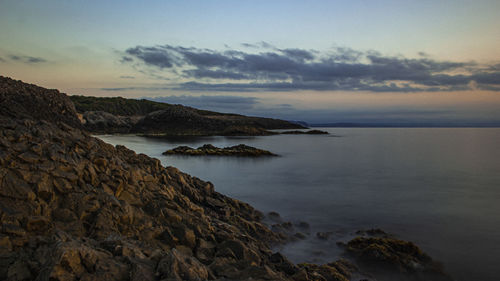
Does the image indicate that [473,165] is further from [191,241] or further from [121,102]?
[121,102]

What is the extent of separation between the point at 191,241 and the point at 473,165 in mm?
27482

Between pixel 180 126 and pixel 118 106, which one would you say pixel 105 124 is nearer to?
pixel 180 126

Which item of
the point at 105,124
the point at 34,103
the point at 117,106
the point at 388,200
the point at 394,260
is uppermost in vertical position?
the point at 117,106

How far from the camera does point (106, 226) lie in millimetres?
5051

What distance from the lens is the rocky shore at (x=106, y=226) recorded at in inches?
138

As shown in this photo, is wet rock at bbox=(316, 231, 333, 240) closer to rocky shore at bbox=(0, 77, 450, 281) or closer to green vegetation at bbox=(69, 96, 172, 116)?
rocky shore at bbox=(0, 77, 450, 281)

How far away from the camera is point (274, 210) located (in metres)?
11.5

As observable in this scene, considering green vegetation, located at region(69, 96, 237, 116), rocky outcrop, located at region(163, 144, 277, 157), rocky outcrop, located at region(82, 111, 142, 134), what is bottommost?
rocky outcrop, located at region(163, 144, 277, 157)

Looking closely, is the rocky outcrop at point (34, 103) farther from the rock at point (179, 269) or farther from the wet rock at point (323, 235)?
the wet rock at point (323, 235)

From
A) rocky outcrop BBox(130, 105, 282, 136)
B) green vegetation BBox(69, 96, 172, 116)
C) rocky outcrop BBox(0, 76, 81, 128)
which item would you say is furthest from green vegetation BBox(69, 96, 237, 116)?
rocky outcrop BBox(0, 76, 81, 128)

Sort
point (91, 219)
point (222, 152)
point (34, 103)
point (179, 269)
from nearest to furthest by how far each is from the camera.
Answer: point (179, 269), point (91, 219), point (34, 103), point (222, 152)

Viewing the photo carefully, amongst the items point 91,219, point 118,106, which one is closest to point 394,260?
point 91,219

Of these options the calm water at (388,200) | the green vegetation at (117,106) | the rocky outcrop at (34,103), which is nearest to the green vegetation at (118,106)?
the green vegetation at (117,106)

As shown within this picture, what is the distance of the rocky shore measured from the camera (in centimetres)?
350
